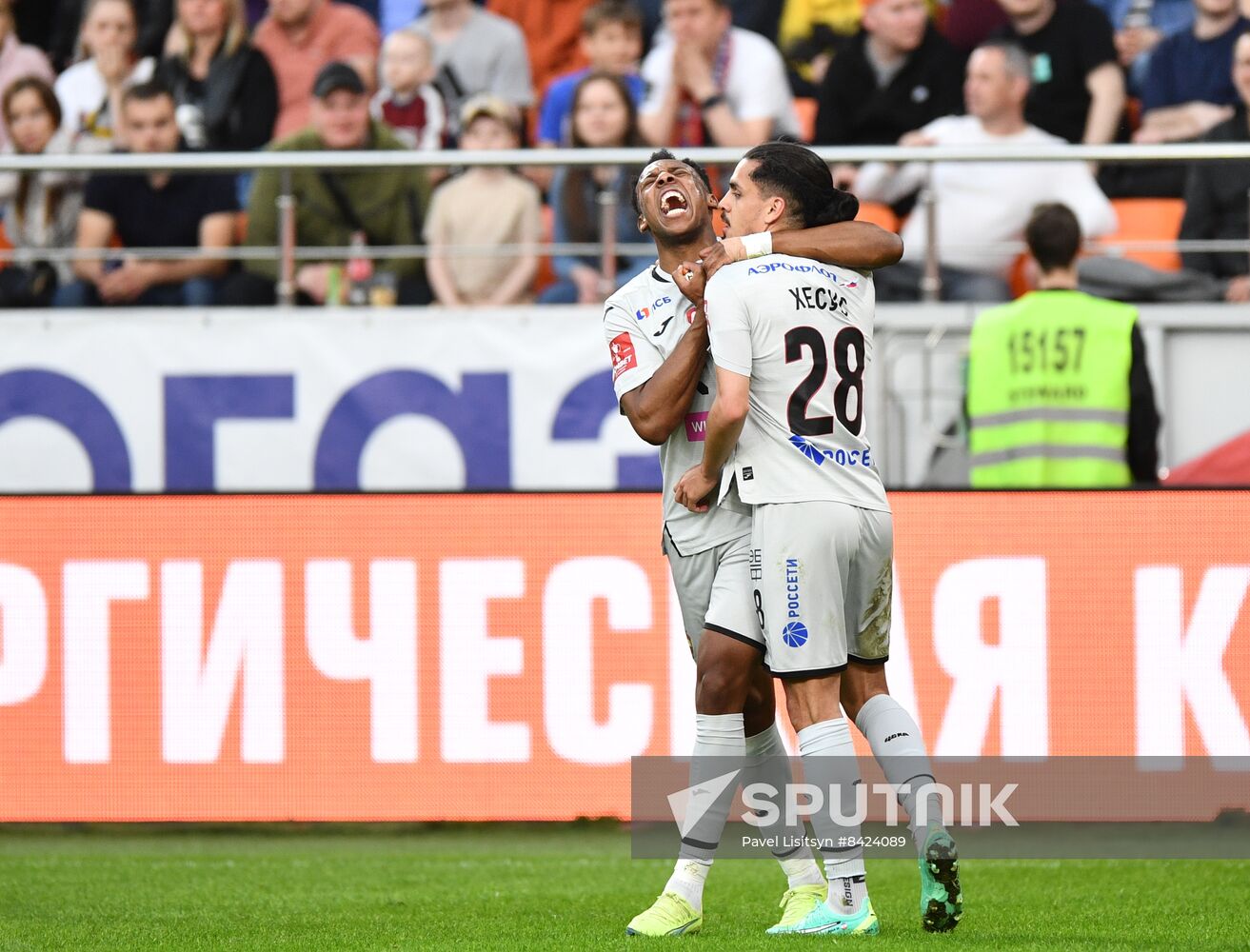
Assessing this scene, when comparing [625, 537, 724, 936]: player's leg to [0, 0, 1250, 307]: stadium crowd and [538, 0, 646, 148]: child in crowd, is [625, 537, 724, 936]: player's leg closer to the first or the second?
[0, 0, 1250, 307]: stadium crowd

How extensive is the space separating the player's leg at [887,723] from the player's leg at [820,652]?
0.13 metres

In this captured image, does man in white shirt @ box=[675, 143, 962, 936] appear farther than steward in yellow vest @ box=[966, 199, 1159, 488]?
No

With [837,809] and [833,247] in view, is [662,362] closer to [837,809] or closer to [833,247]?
[833,247]

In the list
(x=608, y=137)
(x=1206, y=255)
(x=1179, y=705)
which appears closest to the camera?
(x=1179, y=705)

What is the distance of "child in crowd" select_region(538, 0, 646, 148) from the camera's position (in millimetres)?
11039

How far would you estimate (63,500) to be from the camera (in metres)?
8.35

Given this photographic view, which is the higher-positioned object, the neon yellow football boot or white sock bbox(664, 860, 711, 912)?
white sock bbox(664, 860, 711, 912)

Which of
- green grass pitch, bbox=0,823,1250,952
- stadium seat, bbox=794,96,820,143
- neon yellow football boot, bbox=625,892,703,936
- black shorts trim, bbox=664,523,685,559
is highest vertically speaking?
stadium seat, bbox=794,96,820,143

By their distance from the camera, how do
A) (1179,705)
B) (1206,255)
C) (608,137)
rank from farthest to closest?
(608,137)
(1206,255)
(1179,705)

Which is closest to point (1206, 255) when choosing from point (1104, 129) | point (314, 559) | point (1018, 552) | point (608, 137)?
point (1104, 129)

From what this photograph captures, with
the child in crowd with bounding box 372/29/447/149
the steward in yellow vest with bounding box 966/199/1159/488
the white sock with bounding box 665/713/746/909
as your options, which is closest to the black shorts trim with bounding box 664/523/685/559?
the white sock with bounding box 665/713/746/909

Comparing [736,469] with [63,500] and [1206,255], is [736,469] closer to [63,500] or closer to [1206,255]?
[63,500]

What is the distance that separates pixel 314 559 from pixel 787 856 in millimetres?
3315

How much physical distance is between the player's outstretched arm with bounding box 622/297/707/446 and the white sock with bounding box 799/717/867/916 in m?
0.95
